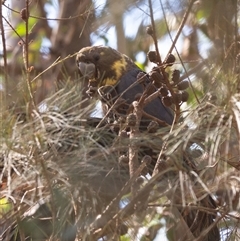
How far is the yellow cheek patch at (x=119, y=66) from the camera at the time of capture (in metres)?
3.59

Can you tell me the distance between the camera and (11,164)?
1.88 metres

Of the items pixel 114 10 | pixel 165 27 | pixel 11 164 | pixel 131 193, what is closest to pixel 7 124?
pixel 11 164

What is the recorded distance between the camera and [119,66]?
3.63m

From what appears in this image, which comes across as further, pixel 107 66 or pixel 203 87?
pixel 107 66

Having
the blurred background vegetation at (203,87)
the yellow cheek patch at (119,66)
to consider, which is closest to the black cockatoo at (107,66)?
the yellow cheek patch at (119,66)

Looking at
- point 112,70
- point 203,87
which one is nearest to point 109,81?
point 112,70

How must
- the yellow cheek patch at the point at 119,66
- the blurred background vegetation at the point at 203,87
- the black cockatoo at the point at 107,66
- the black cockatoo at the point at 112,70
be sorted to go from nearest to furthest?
the blurred background vegetation at the point at 203,87 < the black cockatoo at the point at 112,70 < the black cockatoo at the point at 107,66 < the yellow cheek patch at the point at 119,66

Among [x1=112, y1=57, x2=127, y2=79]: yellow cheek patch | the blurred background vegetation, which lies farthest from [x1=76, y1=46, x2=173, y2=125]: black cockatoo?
the blurred background vegetation

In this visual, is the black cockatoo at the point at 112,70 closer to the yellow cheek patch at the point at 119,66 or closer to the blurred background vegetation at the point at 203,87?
the yellow cheek patch at the point at 119,66

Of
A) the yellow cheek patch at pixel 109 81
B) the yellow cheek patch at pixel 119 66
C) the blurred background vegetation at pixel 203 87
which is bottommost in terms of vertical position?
the blurred background vegetation at pixel 203 87

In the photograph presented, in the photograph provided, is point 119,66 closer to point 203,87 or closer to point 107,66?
point 107,66

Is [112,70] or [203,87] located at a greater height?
[112,70]

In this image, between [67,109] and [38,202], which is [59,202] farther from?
[67,109]

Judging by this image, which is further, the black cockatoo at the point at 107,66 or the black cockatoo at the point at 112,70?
the black cockatoo at the point at 107,66
